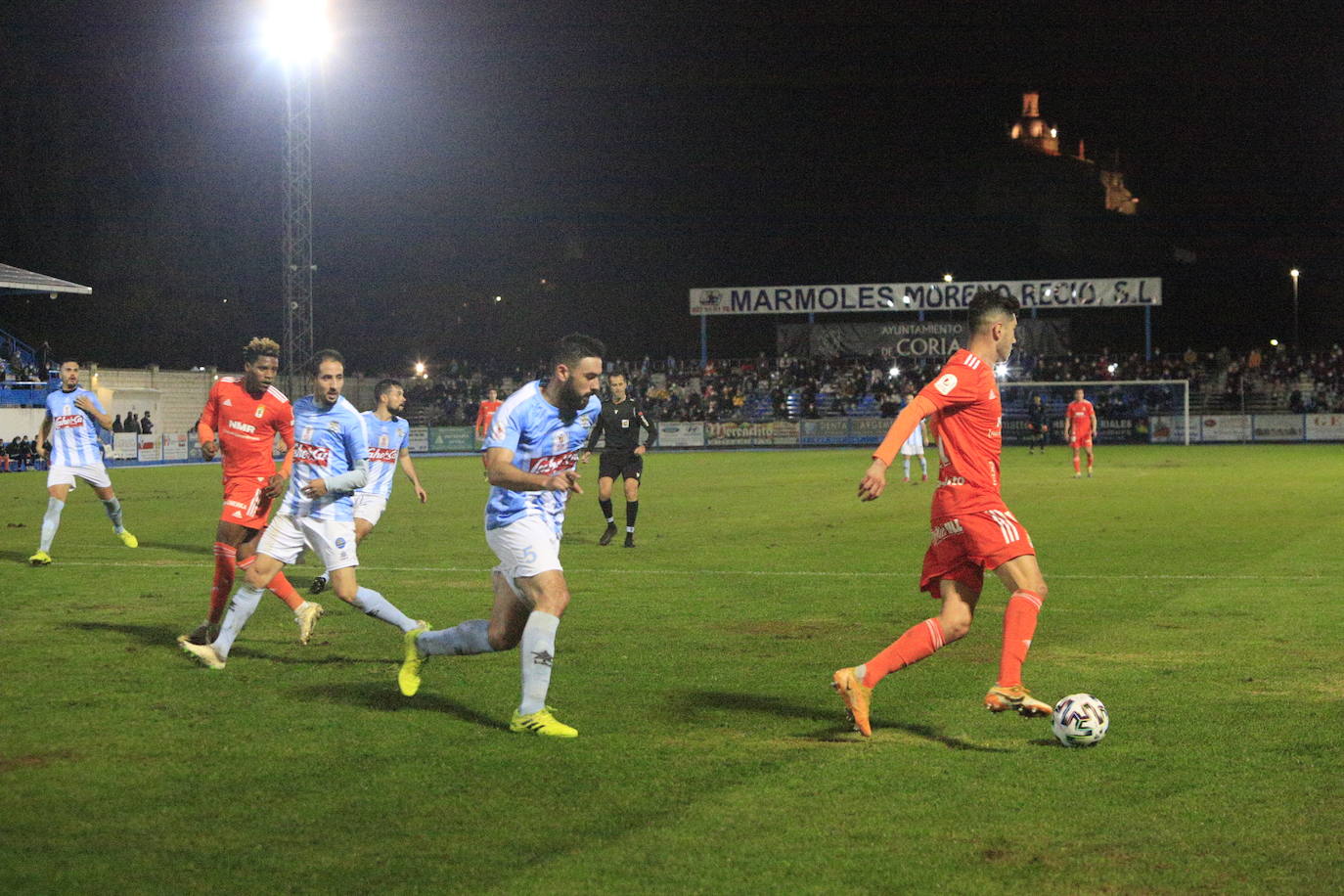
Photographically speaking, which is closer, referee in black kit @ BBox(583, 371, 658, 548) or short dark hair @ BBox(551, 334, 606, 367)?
short dark hair @ BBox(551, 334, 606, 367)

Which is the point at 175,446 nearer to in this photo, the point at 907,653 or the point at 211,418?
the point at 211,418

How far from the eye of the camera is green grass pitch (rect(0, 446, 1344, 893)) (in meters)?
4.87

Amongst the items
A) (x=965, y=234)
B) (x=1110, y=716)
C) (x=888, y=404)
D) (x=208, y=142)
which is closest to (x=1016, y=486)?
(x=1110, y=716)

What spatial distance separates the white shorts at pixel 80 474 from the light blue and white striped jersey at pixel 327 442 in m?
7.51

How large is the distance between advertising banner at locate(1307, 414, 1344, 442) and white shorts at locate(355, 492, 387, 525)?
50.4 m

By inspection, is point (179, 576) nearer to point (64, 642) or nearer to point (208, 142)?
point (64, 642)

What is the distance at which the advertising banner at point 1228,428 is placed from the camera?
55375 millimetres

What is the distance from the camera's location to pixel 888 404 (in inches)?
2398

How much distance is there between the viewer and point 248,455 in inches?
396

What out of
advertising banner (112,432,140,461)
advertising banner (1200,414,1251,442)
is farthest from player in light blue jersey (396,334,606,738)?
advertising banner (1200,414,1251,442)

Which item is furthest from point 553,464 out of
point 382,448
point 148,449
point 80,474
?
point 148,449

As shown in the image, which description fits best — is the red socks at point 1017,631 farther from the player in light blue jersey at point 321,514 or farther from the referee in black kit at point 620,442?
the referee in black kit at point 620,442

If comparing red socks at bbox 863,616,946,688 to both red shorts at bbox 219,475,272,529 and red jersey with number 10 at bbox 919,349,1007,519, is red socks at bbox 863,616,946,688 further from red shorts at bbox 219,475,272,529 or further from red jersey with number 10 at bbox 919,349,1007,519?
red shorts at bbox 219,475,272,529

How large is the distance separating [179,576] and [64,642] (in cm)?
449
